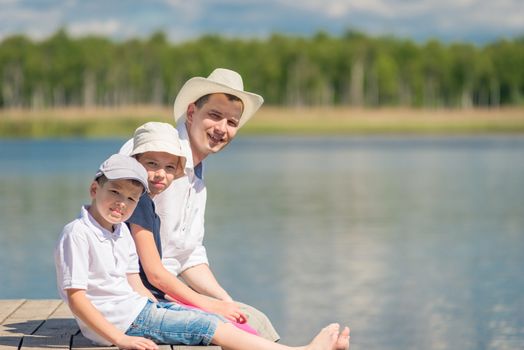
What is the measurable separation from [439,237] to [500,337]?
19.6 feet

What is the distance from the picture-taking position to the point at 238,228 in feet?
45.9

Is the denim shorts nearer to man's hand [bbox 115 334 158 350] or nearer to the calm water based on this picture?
man's hand [bbox 115 334 158 350]

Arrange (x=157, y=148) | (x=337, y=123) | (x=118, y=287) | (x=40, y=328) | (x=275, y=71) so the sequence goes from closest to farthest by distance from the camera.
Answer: (x=118, y=287), (x=157, y=148), (x=40, y=328), (x=337, y=123), (x=275, y=71)

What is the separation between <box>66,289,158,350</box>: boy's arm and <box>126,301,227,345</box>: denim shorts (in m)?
0.16

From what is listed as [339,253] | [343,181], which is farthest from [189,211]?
[343,181]

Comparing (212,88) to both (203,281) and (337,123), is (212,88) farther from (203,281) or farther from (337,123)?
(337,123)

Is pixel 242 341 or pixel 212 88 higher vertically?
pixel 212 88

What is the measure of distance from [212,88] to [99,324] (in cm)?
121

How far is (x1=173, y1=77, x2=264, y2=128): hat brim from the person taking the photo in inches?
182

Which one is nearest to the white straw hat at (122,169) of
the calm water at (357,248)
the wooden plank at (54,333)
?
the wooden plank at (54,333)

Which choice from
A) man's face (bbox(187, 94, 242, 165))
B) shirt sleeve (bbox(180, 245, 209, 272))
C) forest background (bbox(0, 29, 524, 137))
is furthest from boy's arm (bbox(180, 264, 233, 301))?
forest background (bbox(0, 29, 524, 137))

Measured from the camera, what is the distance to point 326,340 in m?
4.37

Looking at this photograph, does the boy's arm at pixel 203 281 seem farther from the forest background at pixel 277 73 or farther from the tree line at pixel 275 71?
the tree line at pixel 275 71

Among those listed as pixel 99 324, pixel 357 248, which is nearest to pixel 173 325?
pixel 99 324
